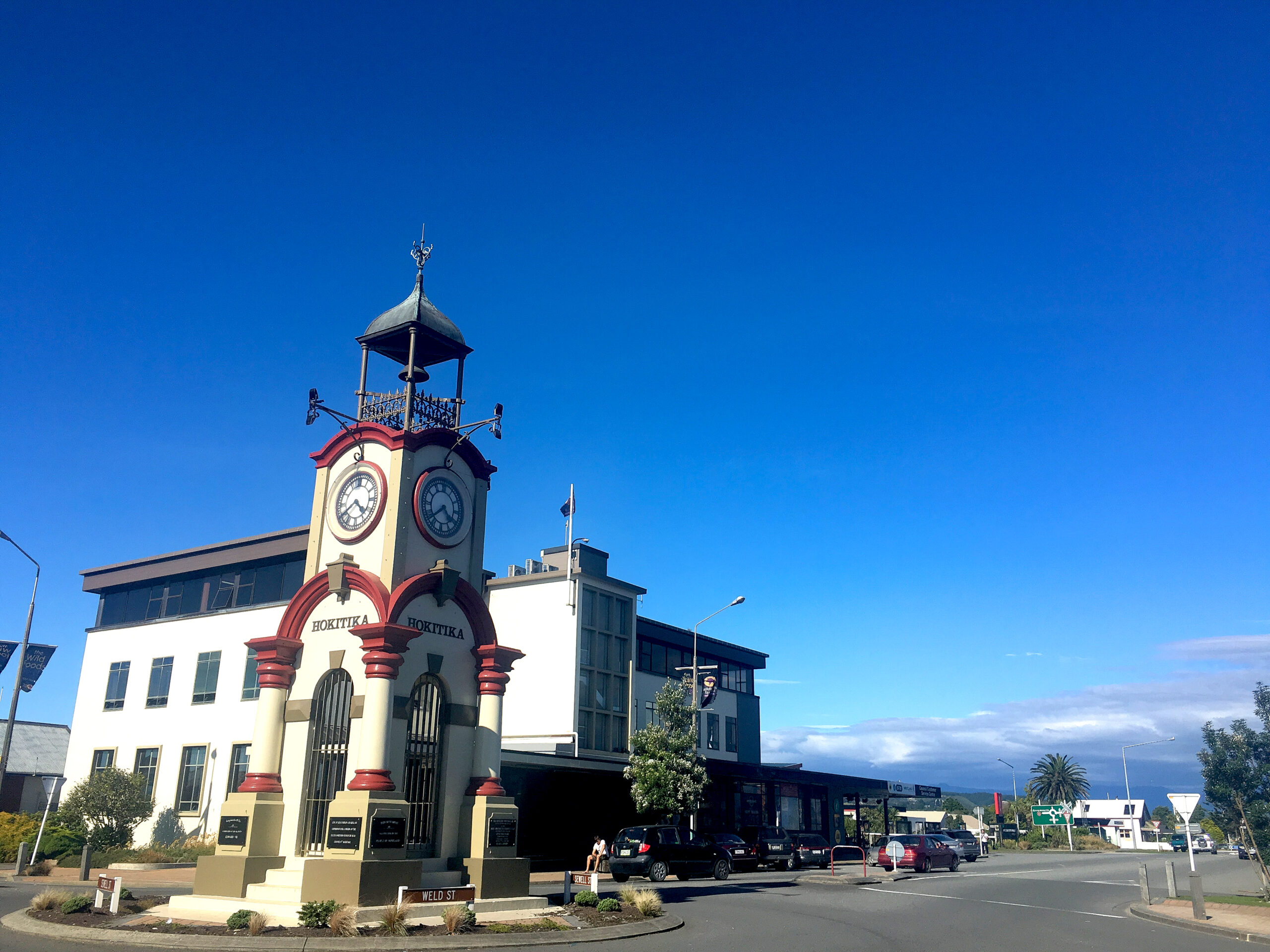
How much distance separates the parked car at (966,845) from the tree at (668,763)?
23618 millimetres

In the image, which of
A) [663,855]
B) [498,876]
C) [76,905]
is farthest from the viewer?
[663,855]

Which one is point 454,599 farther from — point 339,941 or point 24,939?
point 24,939

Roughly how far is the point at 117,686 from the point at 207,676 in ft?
22.6

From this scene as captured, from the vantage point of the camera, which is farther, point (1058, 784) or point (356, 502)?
point (1058, 784)

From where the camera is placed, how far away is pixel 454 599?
2044 centimetres

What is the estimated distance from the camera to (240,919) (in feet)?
51.0

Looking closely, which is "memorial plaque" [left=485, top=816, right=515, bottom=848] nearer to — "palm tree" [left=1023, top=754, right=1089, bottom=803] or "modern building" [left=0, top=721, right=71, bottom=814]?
"modern building" [left=0, top=721, right=71, bottom=814]

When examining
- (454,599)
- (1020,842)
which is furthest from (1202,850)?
(454,599)

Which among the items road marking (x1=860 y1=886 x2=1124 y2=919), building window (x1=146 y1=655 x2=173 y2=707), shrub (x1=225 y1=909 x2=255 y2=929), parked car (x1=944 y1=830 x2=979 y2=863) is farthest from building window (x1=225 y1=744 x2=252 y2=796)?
parked car (x1=944 y1=830 x2=979 y2=863)

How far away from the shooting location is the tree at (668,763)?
1374 inches

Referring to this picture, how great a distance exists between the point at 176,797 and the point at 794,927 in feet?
107

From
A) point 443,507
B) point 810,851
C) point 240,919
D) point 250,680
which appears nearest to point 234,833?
point 240,919

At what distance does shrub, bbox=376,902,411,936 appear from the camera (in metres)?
15.5

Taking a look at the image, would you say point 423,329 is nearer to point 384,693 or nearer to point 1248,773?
point 384,693
